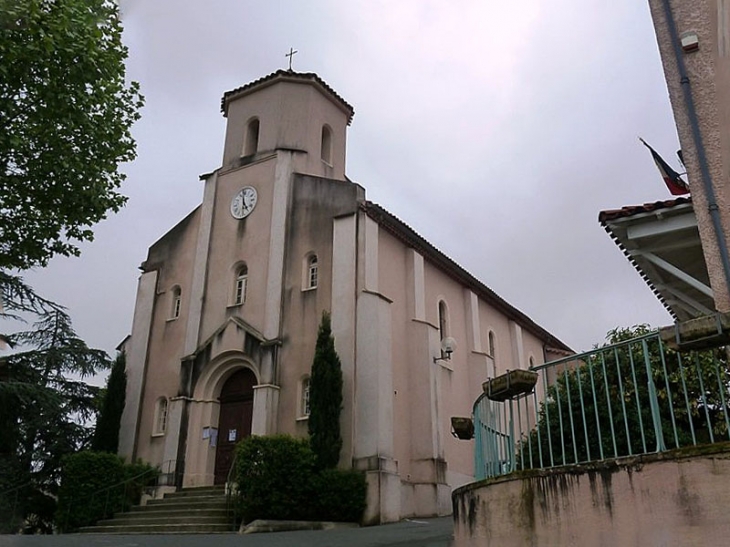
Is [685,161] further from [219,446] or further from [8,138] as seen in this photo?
[219,446]

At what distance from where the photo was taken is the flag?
429 inches

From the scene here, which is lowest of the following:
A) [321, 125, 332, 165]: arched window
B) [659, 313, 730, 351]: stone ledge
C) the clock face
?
[659, 313, 730, 351]: stone ledge

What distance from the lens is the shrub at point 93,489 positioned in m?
18.3

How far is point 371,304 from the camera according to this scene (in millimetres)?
19062

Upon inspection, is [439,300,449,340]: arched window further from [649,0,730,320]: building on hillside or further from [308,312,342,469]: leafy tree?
[649,0,730,320]: building on hillside

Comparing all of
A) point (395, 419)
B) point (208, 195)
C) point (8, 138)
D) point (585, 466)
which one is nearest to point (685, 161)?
point (585, 466)

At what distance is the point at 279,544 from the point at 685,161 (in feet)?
31.5

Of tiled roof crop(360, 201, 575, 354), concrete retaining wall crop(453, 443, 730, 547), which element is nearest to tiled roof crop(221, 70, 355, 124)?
tiled roof crop(360, 201, 575, 354)

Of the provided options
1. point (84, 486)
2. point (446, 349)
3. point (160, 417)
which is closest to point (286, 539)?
point (84, 486)

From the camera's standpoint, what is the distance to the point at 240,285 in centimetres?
2241

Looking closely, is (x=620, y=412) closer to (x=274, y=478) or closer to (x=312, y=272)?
(x=274, y=478)

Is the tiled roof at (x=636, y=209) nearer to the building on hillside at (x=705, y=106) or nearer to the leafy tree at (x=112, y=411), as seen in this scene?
the building on hillside at (x=705, y=106)

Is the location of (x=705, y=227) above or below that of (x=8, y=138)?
below

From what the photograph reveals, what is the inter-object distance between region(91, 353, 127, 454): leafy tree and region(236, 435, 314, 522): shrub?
23.8ft
